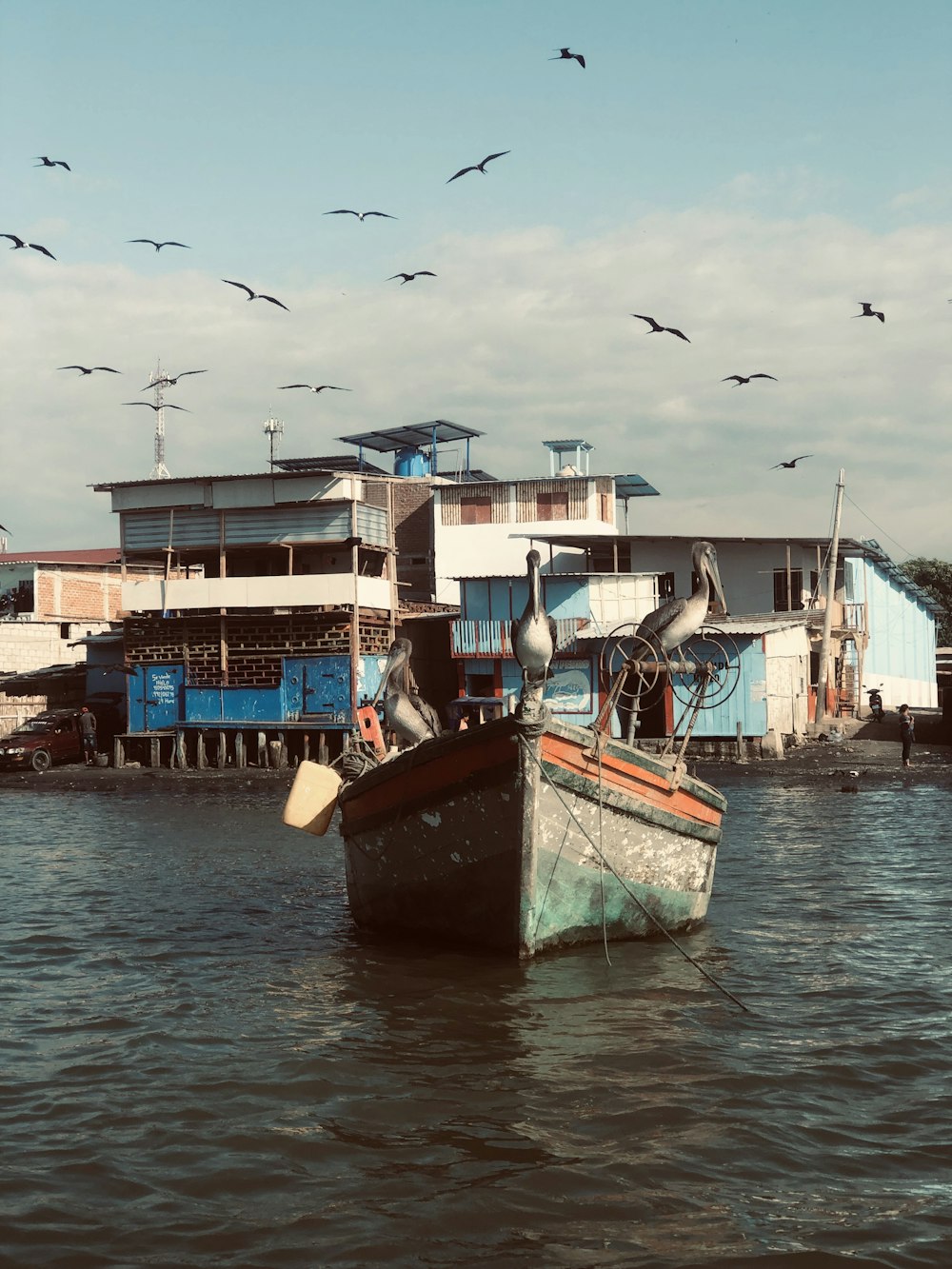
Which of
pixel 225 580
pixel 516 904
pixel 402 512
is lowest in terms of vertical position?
pixel 516 904

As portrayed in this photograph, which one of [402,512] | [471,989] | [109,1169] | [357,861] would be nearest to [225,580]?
[402,512]

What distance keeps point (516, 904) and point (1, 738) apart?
30490 mm

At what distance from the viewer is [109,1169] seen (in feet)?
22.9

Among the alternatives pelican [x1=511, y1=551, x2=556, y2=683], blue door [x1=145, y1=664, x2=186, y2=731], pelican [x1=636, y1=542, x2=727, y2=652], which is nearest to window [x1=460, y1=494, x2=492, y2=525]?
blue door [x1=145, y1=664, x2=186, y2=731]

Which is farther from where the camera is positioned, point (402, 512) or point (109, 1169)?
point (402, 512)

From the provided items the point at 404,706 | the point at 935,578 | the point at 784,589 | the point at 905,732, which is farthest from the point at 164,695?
the point at 935,578

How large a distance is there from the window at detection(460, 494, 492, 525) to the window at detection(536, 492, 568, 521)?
1.89m

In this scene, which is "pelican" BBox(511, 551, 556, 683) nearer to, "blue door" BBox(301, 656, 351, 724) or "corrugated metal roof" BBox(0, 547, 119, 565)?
"blue door" BBox(301, 656, 351, 724)

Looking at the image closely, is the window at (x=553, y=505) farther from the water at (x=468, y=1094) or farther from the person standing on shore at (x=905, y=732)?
the water at (x=468, y=1094)

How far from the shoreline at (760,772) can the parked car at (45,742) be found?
0.36 metres

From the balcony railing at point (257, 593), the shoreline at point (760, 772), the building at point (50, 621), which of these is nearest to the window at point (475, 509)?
the balcony railing at point (257, 593)

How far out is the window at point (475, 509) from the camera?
4747 cm

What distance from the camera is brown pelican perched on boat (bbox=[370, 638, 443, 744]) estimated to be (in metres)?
13.0

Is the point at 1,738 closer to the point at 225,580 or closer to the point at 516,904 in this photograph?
the point at 225,580
